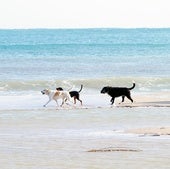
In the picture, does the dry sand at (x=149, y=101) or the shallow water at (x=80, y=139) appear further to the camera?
the dry sand at (x=149, y=101)

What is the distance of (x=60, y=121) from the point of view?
18016mm

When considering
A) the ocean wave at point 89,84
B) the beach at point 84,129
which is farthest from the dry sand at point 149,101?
the ocean wave at point 89,84

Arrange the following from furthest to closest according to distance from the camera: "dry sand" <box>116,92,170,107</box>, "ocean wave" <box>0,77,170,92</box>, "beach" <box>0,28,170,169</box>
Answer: "ocean wave" <box>0,77,170,92</box> < "dry sand" <box>116,92,170,107</box> < "beach" <box>0,28,170,169</box>

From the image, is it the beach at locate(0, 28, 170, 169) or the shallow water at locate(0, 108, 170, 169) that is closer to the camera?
the shallow water at locate(0, 108, 170, 169)

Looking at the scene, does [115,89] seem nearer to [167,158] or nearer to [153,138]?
[153,138]

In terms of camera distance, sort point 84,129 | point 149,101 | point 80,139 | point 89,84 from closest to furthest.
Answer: point 80,139
point 84,129
point 149,101
point 89,84

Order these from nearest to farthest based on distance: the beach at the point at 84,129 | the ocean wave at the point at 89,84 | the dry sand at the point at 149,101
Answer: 1. the beach at the point at 84,129
2. the dry sand at the point at 149,101
3. the ocean wave at the point at 89,84

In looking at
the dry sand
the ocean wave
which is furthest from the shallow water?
the ocean wave

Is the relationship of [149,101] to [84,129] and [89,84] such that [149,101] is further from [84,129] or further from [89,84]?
[89,84]

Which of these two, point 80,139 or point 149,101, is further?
point 149,101

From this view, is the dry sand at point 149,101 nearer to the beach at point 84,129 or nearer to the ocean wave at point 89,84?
the beach at point 84,129

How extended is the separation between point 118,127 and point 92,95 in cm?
1043

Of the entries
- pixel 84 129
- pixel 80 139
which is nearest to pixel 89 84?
pixel 84 129

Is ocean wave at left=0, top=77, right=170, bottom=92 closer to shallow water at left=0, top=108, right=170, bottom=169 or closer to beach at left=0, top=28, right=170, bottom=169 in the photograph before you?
beach at left=0, top=28, right=170, bottom=169
